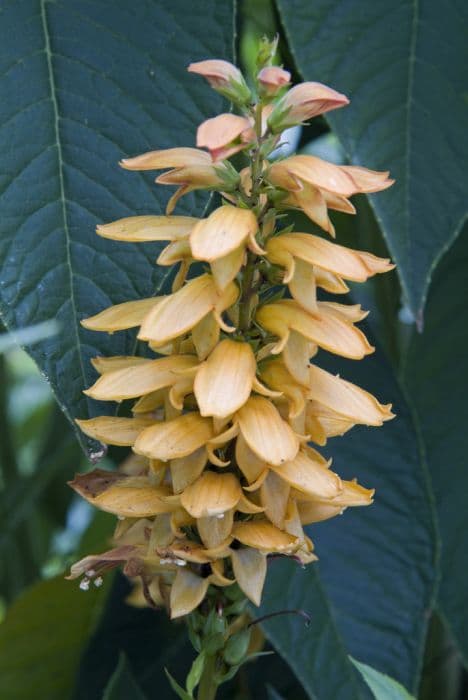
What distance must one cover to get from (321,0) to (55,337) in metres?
Answer: 0.25

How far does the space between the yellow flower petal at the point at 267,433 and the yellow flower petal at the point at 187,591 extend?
7 centimetres

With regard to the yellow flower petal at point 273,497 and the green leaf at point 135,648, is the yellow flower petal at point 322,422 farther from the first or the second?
the green leaf at point 135,648

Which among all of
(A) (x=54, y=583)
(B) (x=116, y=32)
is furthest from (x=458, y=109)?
(A) (x=54, y=583)

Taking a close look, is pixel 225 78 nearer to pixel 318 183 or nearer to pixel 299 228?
pixel 318 183

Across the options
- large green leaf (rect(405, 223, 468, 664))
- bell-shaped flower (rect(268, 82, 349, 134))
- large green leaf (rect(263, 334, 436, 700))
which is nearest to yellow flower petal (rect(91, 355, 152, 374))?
bell-shaped flower (rect(268, 82, 349, 134))

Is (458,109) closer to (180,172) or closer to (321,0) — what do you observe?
(321,0)

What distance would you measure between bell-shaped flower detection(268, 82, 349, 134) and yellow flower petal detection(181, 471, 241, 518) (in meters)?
0.14

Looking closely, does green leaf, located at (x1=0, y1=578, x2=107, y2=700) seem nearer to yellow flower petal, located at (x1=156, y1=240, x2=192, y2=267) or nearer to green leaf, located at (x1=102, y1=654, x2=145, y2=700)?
green leaf, located at (x1=102, y1=654, x2=145, y2=700)

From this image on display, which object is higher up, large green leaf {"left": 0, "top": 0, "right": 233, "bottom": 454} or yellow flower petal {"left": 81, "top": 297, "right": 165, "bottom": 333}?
large green leaf {"left": 0, "top": 0, "right": 233, "bottom": 454}

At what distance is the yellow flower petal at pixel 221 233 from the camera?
0.36 m

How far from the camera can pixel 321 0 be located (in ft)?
1.84

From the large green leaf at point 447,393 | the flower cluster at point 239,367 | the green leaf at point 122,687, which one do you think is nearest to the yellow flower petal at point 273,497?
the flower cluster at point 239,367

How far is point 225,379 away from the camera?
38 cm

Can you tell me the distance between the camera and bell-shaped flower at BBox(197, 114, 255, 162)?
0.36m
